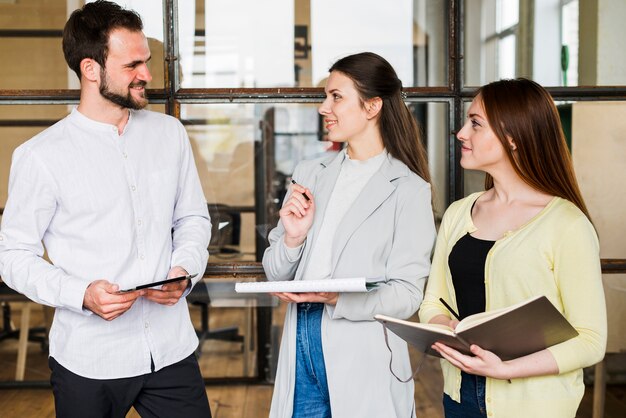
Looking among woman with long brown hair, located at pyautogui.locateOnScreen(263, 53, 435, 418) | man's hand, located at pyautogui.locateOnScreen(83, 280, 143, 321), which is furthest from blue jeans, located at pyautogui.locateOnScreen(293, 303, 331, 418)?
man's hand, located at pyautogui.locateOnScreen(83, 280, 143, 321)

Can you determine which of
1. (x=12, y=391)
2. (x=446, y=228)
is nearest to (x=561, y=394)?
(x=446, y=228)

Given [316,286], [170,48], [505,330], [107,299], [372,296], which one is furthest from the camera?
[170,48]

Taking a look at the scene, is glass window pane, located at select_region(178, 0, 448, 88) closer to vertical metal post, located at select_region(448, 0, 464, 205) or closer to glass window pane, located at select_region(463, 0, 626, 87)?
vertical metal post, located at select_region(448, 0, 464, 205)

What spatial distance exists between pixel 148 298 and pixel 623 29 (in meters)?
1.66

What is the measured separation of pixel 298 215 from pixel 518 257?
1.73ft

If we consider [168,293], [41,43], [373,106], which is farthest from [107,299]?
[41,43]

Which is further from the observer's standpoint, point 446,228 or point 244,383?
point 244,383

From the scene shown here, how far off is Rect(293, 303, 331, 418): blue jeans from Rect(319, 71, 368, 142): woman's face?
45 cm

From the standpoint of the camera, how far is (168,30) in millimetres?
2295

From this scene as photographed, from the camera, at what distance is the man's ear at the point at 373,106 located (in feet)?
6.32

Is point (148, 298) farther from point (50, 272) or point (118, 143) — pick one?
point (118, 143)

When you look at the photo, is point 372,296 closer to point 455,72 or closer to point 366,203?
point 366,203

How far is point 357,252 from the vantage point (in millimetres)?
1821

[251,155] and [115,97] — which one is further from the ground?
[115,97]
